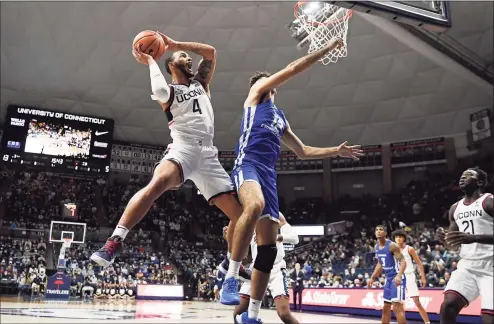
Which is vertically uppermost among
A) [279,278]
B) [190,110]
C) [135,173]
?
[135,173]

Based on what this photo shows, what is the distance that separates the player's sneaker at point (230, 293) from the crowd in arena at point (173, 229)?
14.3 metres

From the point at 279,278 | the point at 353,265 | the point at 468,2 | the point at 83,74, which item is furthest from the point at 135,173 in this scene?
the point at 279,278

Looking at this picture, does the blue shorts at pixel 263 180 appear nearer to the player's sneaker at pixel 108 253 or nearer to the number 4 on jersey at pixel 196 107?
the number 4 on jersey at pixel 196 107

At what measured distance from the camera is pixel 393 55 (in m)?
22.1

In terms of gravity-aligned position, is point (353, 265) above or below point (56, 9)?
below

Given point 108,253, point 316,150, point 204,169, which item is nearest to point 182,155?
point 204,169

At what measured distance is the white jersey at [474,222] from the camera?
13.1 ft

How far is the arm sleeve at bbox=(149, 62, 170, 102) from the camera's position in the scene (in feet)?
13.2

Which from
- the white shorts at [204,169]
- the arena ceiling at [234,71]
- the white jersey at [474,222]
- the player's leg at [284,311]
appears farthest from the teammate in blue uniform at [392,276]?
the arena ceiling at [234,71]

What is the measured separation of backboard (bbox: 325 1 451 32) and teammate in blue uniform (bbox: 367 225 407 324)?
12.4ft

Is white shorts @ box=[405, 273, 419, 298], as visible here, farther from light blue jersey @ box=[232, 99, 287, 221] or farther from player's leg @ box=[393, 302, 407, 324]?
light blue jersey @ box=[232, 99, 287, 221]

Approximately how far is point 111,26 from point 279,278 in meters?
17.6

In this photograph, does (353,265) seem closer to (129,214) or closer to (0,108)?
(129,214)

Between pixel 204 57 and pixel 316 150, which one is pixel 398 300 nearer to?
pixel 316 150
